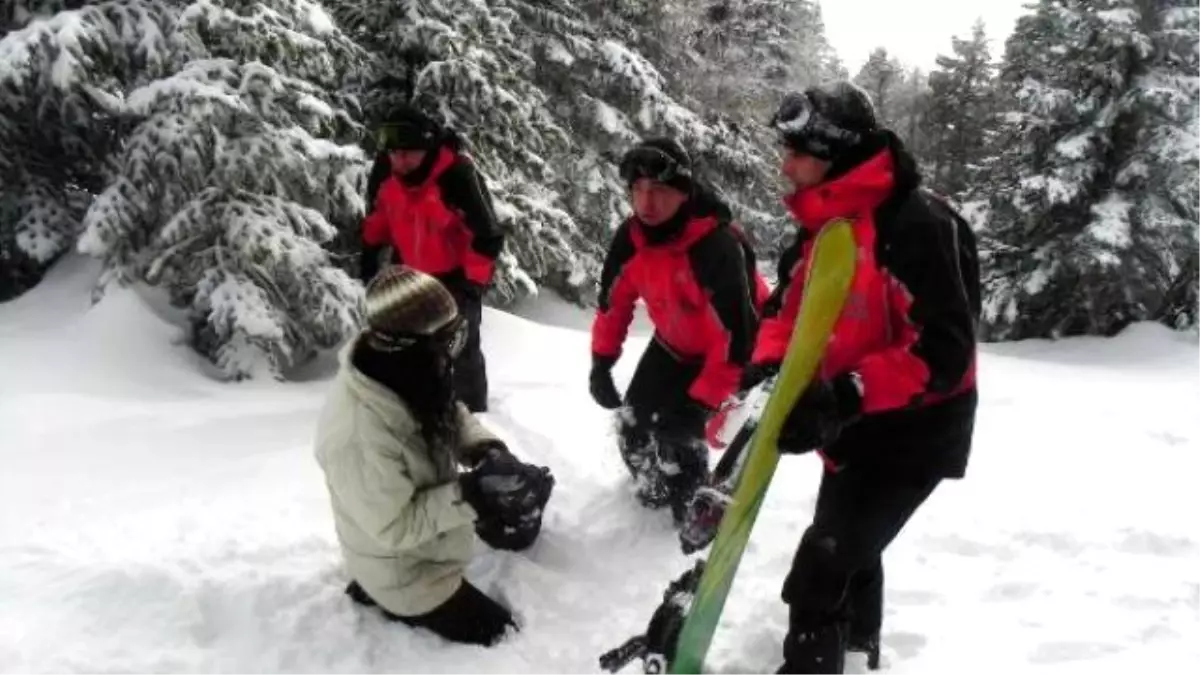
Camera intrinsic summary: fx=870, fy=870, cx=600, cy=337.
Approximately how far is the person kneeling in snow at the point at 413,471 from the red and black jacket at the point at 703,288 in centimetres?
110

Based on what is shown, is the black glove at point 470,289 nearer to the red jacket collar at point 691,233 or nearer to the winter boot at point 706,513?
the red jacket collar at point 691,233

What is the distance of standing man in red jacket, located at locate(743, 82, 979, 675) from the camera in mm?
2617

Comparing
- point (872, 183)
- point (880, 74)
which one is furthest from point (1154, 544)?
point (880, 74)

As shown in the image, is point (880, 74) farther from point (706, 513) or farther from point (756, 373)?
point (706, 513)

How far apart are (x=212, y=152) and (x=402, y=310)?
15.9ft

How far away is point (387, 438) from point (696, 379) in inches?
69.4

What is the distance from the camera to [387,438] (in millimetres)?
3111

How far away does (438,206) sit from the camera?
18.1 ft

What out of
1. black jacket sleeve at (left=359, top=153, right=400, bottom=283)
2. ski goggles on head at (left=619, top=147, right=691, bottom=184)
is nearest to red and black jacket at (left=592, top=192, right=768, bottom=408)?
ski goggles on head at (left=619, top=147, right=691, bottom=184)

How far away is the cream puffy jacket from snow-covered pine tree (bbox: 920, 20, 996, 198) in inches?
1398

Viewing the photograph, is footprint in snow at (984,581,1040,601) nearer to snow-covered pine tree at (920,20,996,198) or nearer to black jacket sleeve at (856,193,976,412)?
black jacket sleeve at (856,193,976,412)

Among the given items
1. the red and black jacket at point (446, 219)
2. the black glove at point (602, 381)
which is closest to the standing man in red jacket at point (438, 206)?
the red and black jacket at point (446, 219)

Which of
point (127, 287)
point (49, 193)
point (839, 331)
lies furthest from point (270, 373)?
point (839, 331)

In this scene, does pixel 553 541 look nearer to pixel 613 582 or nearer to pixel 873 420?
pixel 613 582
